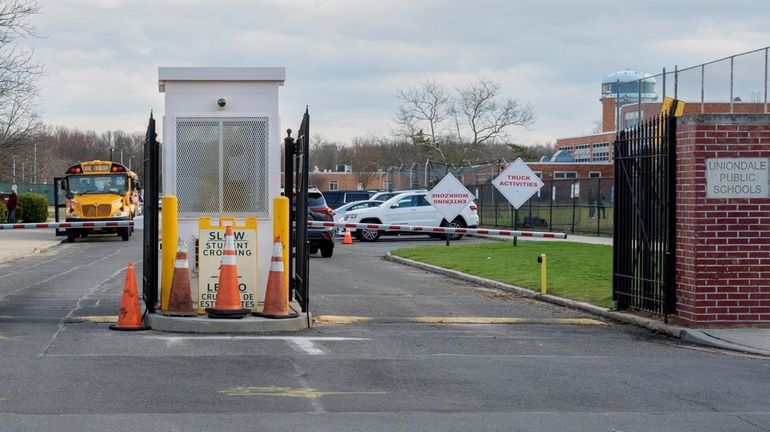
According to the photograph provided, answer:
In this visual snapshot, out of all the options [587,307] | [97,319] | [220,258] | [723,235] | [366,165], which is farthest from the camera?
[366,165]

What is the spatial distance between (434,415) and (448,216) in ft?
70.0

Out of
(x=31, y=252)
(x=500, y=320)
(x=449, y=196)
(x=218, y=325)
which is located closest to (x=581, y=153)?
(x=449, y=196)

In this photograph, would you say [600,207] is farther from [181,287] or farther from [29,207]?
[29,207]

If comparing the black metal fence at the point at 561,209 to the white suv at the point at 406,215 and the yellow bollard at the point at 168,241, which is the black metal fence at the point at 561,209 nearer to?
the white suv at the point at 406,215

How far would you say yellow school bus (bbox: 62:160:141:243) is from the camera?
37.2m

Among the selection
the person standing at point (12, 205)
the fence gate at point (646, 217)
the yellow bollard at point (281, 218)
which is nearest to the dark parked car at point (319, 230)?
the fence gate at point (646, 217)

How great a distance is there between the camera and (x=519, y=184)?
83.7 feet

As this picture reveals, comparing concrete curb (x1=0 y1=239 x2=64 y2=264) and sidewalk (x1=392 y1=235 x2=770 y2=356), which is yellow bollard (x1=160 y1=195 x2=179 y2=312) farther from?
concrete curb (x1=0 y1=239 x2=64 y2=264)

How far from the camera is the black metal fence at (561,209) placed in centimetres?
3731

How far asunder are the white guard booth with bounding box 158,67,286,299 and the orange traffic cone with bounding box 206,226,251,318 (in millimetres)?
925

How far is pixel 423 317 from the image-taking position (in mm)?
13773

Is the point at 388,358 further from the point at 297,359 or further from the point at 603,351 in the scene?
the point at 603,351

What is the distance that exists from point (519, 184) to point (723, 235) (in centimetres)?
1294

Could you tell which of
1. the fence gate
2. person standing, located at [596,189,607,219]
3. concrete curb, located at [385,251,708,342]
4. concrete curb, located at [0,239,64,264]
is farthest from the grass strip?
concrete curb, located at [0,239,64,264]
